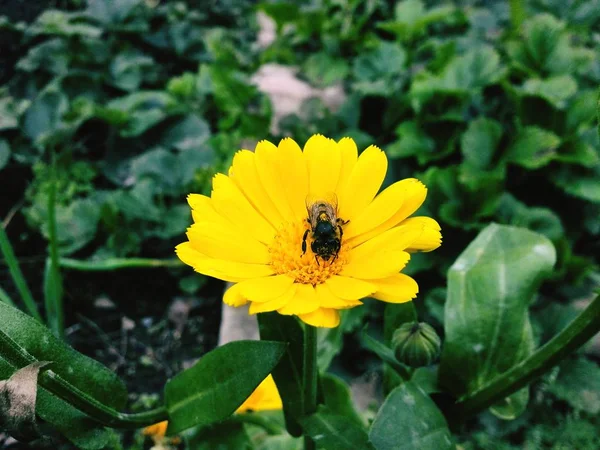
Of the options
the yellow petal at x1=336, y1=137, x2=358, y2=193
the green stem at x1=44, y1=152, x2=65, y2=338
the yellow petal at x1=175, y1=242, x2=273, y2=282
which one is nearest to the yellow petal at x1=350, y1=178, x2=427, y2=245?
the yellow petal at x1=336, y1=137, x2=358, y2=193

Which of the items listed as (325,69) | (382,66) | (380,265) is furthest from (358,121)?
(380,265)

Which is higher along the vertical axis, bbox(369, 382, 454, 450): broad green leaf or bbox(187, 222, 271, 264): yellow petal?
bbox(187, 222, 271, 264): yellow petal

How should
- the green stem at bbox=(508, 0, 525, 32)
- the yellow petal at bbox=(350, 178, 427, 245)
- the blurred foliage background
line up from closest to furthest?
the yellow petal at bbox=(350, 178, 427, 245) → the blurred foliage background → the green stem at bbox=(508, 0, 525, 32)

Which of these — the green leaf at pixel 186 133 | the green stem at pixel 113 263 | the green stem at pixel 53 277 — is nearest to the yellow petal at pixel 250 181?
the green stem at pixel 53 277

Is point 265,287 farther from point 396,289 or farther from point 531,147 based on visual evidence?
point 531,147

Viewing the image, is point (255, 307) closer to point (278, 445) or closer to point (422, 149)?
point (278, 445)

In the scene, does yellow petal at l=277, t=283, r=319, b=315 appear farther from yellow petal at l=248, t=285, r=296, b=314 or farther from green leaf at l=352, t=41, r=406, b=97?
green leaf at l=352, t=41, r=406, b=97

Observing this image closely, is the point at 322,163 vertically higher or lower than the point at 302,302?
higher
